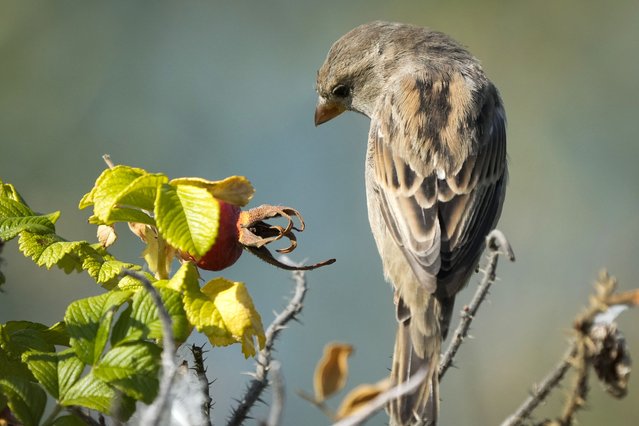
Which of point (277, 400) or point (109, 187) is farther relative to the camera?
point (109, 187)

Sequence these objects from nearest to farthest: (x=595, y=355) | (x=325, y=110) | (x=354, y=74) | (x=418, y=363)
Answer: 1. (x=595, y=355)
2. (x=418, y=363)
3. (x=354, y=74)
4. (x=325, y=110)

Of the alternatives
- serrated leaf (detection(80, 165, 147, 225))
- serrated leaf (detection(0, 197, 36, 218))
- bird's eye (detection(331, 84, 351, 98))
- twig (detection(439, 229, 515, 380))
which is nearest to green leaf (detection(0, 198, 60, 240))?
serrated leaf (detection(0, 197, 36, 218))

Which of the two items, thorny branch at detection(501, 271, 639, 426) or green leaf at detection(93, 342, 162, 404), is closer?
thorny branch at detection(501, 271, 639, 426)

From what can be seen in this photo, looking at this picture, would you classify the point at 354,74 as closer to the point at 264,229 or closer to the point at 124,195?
the point at 264,229

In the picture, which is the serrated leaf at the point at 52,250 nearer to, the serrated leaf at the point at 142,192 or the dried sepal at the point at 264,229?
the serrated leaf at the point at 142,192

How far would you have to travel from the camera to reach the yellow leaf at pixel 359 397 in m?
1.14

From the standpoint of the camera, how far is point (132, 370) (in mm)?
1438

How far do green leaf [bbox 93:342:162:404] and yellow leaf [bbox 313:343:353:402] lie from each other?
0.36 metres

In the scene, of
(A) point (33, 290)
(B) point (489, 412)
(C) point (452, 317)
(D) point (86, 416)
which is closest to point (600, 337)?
(D) point (86, 416)

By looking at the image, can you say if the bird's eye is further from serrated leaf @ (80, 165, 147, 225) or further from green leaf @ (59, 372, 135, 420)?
green leaf @ (59, 372, 135, 420)

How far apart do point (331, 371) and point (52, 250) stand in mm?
724

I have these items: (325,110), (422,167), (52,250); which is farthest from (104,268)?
(325,110)

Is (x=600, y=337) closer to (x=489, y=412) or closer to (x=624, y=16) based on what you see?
(x=489, y=412)

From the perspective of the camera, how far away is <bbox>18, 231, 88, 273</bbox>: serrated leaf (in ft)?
5.49
